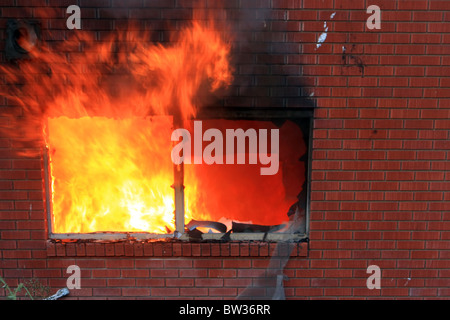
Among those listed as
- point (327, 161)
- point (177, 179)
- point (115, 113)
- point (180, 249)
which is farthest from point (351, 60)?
point (180, 249)

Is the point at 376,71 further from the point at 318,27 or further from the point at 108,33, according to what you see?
the point at 108,33

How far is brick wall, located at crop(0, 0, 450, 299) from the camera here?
287 centimetres

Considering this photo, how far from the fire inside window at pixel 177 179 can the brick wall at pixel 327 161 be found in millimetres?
155

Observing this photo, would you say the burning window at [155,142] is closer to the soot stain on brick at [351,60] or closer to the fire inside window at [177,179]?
the fire inside window at [177,179]

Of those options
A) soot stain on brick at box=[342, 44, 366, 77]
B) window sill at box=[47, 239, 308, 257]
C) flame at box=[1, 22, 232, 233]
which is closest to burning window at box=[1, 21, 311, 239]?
flame at box=[1, 22, 232, 233]

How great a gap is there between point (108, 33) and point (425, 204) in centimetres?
362

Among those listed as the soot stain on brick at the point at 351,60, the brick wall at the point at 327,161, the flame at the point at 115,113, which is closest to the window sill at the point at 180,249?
the brick wall at the point at 327,161

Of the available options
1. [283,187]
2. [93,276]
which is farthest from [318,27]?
[93,276]

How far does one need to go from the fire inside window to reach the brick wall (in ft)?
0.51

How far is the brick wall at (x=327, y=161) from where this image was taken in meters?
2.87

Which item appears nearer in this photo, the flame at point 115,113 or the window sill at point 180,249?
the flame at point 115,113

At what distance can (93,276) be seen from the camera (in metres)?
3.17

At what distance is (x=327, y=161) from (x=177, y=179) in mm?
1566

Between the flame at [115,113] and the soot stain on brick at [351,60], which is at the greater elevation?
the soot stain on brick at [351,60]
